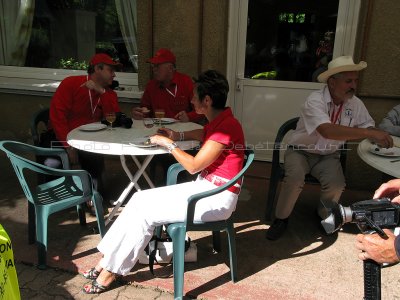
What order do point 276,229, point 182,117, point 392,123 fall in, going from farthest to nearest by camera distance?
point 182,117
point 392,123
point 276,229

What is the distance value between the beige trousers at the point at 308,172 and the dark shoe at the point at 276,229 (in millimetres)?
48

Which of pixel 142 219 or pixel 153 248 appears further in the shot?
pixel 153 248

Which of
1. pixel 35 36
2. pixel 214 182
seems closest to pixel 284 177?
pixel 214 182

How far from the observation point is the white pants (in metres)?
2.37

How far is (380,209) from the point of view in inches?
55.1

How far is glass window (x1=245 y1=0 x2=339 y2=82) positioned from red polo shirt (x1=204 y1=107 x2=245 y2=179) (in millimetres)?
2293

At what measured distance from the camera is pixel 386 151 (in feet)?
9.21

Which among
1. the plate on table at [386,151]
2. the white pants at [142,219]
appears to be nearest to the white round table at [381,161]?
the plate on table at [386,151]

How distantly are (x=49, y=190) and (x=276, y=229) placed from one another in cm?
186

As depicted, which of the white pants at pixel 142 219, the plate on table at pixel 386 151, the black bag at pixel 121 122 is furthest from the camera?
the black bag at pixel 121 122

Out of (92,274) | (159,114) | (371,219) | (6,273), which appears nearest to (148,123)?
(159,114)

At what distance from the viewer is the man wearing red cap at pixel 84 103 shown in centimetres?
339

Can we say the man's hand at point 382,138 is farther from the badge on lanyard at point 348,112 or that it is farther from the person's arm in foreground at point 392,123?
the person's arm in foreground at point 392,123

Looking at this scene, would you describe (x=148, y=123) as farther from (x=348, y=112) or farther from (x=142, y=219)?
(x=348, y=112)
